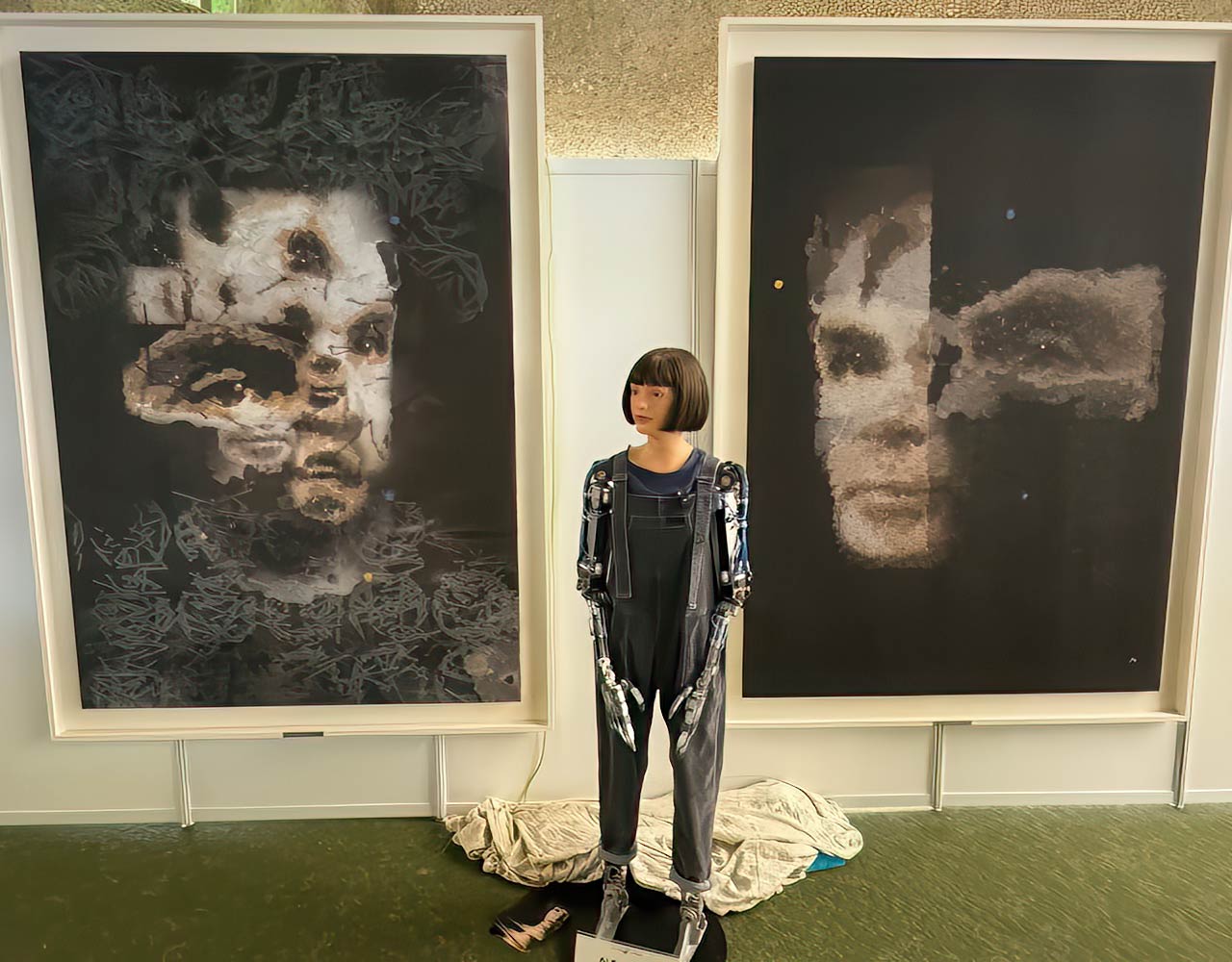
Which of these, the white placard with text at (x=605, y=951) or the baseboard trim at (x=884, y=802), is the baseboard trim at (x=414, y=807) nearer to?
the baseboard trim at (x=884, y=802)

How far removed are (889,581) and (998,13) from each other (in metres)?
2.19

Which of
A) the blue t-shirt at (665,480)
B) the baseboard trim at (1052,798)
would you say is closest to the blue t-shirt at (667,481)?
the blue t-shirt at (665,480)

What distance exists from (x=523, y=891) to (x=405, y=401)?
1753 millimetres

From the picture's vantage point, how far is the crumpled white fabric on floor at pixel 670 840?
8.31ft

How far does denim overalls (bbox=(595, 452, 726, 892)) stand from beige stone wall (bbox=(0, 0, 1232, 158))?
4.76 ft

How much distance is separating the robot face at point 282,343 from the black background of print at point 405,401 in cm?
6

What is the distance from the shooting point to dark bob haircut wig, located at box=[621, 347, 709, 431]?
6.46 ft

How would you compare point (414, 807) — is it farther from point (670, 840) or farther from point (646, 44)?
point (646, 44)

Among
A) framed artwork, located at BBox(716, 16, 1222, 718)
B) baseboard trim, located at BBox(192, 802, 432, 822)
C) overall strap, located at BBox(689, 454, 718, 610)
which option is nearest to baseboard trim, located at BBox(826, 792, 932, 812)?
framed artwork, located at BBox(716, 16, 1222, 718)

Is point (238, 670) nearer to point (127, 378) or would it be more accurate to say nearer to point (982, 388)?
point (127, 378)

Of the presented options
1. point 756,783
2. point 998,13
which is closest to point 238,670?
point 756,783

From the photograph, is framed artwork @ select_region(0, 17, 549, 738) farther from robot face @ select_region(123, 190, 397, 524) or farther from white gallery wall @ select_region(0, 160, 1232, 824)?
white gallery wall @ select_region(0, 160, 1232, 824)

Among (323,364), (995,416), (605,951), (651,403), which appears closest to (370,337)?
(323,364)

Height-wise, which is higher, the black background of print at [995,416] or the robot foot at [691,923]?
the black background of print at [995,416]
